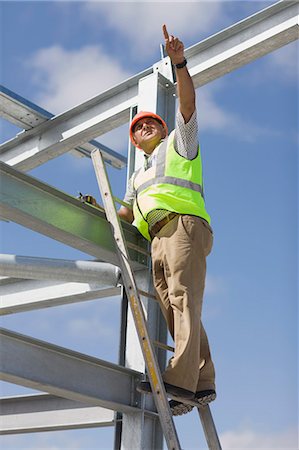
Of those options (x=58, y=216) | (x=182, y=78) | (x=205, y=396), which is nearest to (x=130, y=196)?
(x=58, y=216)

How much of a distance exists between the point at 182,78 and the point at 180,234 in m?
1.13

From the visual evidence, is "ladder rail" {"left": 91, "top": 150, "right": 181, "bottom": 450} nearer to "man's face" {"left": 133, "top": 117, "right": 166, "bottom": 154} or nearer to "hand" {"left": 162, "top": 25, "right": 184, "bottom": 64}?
"man's face" {"left": 133, "top": 117, "right": 166, "bottom": 154}

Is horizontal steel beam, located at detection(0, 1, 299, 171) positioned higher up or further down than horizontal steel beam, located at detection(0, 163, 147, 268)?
higher up

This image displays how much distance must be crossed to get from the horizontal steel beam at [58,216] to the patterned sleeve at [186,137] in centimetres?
86

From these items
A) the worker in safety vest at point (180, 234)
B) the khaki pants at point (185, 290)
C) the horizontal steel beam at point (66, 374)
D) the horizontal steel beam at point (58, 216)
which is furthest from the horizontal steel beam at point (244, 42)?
the horizontal steel beam at point (66, 374)

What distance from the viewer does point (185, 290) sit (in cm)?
508

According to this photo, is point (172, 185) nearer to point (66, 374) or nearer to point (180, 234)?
point (180, 234)

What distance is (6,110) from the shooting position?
809 cm

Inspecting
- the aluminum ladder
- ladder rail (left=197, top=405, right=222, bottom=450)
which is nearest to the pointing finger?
the aluminum ladder

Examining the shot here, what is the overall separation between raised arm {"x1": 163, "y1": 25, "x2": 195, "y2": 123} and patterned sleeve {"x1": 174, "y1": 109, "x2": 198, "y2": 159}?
4 centimetres

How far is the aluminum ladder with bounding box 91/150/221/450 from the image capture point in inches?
188

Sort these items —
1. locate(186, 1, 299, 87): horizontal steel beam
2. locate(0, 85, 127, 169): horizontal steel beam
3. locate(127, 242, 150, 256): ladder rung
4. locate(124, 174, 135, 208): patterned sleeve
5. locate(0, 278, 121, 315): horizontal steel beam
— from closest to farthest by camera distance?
locate(127, 242, 150, 256): ladder rung
locate(124, 174, 135, 208): patterned sleeve
locate(186, 1, 299, 87): horizontal steel beam
locate(0, 278, 121, 315): horizontal steel beam
locate(0, 85, 127, 169): horizontal steel beam

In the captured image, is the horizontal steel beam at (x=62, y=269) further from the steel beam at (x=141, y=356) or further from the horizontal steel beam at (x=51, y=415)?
the horizontal steel beam at (x=51, y=415)

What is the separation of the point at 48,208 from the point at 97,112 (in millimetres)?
2781
